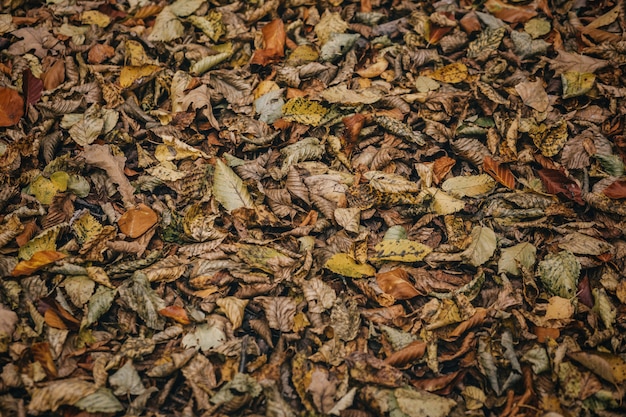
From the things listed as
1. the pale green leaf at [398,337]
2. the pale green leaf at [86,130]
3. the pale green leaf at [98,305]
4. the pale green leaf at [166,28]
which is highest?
the pale green leaf at [166,28]

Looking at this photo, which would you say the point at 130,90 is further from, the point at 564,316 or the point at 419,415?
the point at 564,316

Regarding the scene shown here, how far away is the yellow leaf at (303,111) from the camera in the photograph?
2781 millimetres

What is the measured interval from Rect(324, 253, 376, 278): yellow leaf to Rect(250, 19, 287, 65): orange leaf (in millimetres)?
1521

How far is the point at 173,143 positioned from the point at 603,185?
2471 mm

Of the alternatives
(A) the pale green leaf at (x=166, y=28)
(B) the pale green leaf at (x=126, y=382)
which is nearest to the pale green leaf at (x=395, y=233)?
(B) the pale green leaf at (x=126, y=382)

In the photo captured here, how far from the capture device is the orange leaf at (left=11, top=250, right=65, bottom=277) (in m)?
2.19

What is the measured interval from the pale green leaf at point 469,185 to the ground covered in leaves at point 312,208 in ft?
0.03

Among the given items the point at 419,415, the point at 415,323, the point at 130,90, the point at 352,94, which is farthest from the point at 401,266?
the point at 130,90

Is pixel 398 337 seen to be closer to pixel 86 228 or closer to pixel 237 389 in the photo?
pixel 237 389

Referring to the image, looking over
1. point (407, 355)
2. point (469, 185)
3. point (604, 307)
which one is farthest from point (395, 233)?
point (604, 307)

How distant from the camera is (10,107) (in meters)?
2.76

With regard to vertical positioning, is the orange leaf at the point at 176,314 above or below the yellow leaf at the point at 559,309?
above

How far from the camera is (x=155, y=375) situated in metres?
2.00

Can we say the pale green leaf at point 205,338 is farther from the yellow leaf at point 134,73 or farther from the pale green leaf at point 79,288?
the yellow leaf at point 134,73
